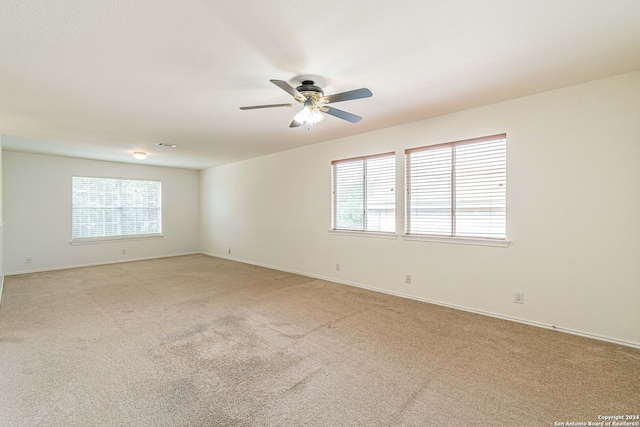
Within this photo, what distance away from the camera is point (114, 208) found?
22.1ft

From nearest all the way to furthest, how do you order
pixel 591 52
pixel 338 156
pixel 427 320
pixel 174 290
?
1. pixel 591 52
2. pixel 427 320
3. pixel 174 290
4. pixel 338 156

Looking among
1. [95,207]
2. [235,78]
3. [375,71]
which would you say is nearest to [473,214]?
[375,71]

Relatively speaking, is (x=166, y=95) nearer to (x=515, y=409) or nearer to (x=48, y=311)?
(x=48, y=311)

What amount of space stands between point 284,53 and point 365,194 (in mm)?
2792

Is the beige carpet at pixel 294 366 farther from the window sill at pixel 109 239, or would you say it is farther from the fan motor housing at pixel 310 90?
the window sill at pixel 109 239

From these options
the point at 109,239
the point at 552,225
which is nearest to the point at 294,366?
the point at 552,225

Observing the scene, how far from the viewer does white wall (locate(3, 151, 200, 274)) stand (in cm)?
543

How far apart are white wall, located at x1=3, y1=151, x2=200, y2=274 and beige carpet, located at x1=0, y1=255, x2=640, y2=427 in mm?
2508

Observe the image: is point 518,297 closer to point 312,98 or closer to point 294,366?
point 294,366

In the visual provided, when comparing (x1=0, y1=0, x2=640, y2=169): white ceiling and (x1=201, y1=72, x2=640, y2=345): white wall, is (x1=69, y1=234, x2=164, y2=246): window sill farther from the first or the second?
(x1=201, y1=72, x2=640, y2=345): white wall

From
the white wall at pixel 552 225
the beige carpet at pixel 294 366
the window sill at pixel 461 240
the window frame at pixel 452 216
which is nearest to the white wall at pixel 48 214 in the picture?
the beige carpet at pixel 294 366

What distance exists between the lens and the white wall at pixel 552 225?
2588 millimetres

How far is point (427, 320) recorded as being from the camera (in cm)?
320

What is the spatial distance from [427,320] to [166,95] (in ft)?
12.0
